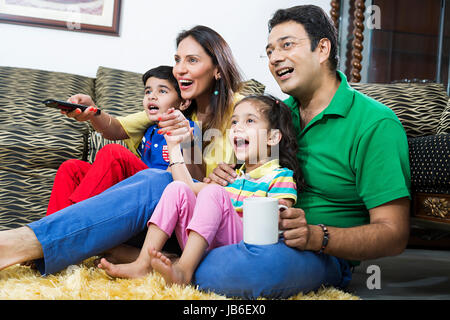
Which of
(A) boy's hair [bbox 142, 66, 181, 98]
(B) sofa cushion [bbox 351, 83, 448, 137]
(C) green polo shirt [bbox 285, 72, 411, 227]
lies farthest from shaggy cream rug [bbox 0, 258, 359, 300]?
(B) sofa cushion [bbox 351, 83, 448, 137]

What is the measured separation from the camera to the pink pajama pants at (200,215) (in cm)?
102

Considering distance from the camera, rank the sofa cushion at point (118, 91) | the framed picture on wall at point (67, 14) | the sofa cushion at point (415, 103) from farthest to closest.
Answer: the framed picture on wall at point (67, 14) < the sofa cushion at point (118, 91) < the sofa cushion at point (415, 103)

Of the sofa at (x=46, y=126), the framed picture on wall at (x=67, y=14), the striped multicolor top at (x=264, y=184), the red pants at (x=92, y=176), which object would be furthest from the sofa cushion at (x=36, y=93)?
the striped multicolor top at (x=264, y=184)

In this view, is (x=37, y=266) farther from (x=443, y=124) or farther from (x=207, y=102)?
(x=443, y=124)

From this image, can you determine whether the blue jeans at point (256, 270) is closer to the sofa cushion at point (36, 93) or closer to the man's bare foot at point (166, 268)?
the man's bare foot at point (166, 268)

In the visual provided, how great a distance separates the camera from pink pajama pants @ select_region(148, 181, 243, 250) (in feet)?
3.34

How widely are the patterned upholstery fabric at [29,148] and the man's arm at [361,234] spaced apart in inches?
49.6

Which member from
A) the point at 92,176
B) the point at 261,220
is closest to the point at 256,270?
the point at 261,220

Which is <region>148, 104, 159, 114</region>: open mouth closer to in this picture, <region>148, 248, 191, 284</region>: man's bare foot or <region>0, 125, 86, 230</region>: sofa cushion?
<region>0, 125, 86, 230</region>: sofa cushion

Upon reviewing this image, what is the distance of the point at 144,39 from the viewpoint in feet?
8.84

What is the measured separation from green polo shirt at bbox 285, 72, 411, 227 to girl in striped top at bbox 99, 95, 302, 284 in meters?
0.06
